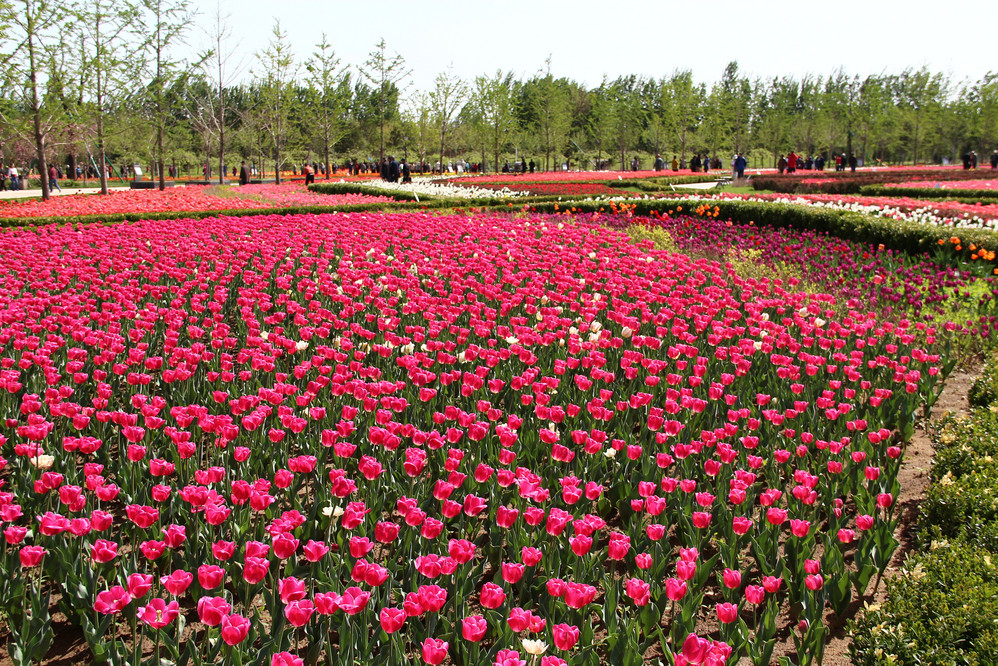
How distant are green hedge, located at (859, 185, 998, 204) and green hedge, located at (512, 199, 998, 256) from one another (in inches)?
395

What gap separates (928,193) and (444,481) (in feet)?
83.4

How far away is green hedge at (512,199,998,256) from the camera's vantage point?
1136 cm

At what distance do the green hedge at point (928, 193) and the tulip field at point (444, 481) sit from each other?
18.7 metres

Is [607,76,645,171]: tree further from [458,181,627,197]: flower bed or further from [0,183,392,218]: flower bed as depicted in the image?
[0,183,392,218]: flower bed

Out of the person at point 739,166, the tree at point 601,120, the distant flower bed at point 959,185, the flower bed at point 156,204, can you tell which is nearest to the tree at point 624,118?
the tree at point 601,120

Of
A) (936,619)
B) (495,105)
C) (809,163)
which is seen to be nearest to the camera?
(936,619)

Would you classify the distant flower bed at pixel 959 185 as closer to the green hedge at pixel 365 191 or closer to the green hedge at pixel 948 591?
the green hedge at pixel 365 191

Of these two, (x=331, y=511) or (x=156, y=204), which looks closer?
(x=331, y=511)

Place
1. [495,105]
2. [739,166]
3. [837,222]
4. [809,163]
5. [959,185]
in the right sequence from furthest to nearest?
[809,163]
[495,105]
[739,166]
[959,185]
[837,222]

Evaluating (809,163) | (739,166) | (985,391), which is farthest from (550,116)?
(985,391)

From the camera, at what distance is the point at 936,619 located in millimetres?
2867

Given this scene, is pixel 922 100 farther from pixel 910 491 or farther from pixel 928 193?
pixel 910 491

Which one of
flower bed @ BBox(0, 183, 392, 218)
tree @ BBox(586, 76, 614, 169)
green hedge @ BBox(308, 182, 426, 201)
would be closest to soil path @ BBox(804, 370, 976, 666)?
flower bed @ BBox(0, 183, 392, 218)

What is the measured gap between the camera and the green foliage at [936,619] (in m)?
2.72
